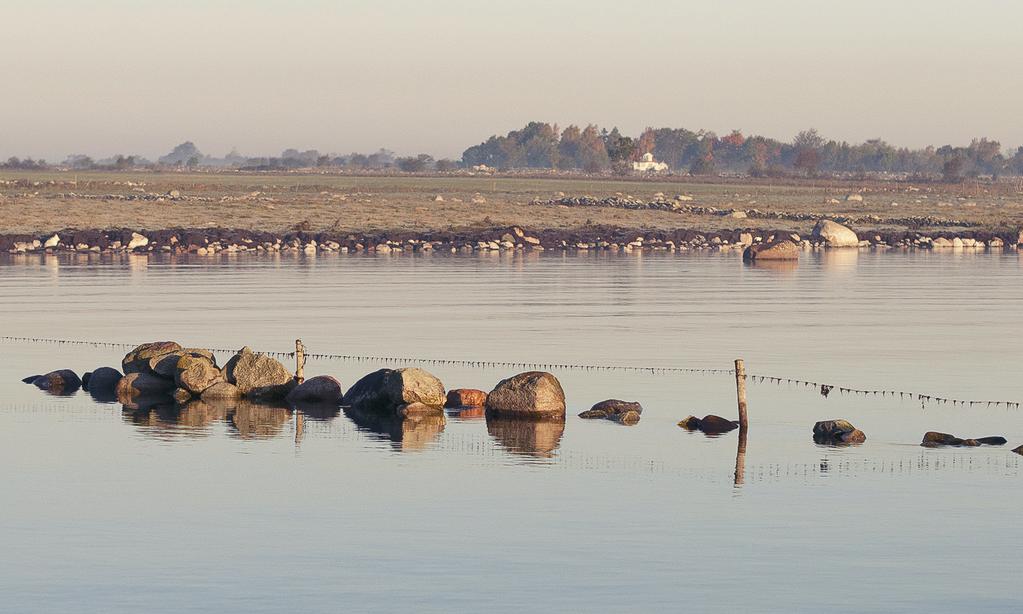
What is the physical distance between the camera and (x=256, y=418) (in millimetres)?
33500

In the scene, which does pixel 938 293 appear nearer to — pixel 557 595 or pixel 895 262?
pixel 895 262

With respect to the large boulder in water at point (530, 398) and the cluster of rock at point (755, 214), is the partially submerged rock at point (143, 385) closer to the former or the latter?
the large boulder in water at point (530, 398)

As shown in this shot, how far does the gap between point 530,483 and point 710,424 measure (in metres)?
6.57

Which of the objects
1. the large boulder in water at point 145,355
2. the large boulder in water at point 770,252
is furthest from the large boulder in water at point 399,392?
the large boulder in water at point 770,252

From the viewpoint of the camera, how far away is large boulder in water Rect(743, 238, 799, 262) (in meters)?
91.2

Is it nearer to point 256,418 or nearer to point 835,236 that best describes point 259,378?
point 256,418

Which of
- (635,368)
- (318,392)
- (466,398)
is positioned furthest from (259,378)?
(635,368)

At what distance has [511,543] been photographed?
72.6 ft

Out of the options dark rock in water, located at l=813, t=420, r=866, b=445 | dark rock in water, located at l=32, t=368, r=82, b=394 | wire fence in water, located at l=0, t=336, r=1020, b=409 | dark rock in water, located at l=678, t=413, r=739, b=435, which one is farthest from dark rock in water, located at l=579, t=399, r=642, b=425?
dark rock in water, located at l=32, t=368, r=82, b=394

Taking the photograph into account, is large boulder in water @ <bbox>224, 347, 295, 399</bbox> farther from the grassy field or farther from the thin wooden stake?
the grassy field

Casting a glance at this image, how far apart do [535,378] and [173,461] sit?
8095mm

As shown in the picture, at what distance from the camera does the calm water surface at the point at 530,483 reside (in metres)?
19.8

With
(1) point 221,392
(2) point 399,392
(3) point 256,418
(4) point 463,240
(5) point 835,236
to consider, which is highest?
(2) point 399,392

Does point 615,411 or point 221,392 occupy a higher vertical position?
point 615,411
